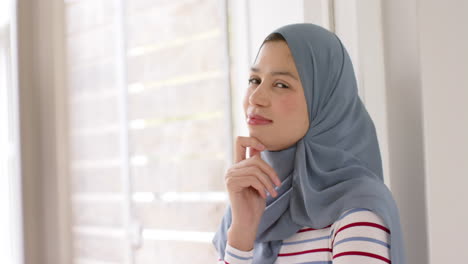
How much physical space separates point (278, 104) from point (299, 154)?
119 millimetres

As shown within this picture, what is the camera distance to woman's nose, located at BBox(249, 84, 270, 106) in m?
1.02

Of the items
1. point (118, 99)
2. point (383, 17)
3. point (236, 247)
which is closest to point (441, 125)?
point (383, 17)

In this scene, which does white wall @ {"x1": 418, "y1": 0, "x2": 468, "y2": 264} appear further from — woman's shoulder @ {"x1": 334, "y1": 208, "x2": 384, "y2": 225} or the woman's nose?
the woman's nose

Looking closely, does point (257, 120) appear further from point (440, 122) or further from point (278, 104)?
point (440, 122)

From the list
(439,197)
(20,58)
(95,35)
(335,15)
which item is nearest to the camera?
(20,58)

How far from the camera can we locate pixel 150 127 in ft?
7.13

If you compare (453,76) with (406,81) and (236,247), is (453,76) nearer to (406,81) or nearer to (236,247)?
(406,81)

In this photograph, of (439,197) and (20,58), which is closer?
(20,58)

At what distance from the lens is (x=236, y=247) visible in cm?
105

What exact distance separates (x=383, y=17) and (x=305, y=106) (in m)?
0.48

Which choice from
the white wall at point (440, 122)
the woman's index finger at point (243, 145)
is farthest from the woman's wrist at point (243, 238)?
the white wall at point (440, 122)

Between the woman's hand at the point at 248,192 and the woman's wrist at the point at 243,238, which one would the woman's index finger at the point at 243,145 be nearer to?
the woman's hand at the point at 248,192

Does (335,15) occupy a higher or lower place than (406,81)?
higher

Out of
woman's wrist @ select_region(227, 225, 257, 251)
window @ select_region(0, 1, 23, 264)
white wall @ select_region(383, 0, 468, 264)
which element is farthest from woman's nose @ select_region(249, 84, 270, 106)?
window @ select_region(0, 1, 23, 264)
